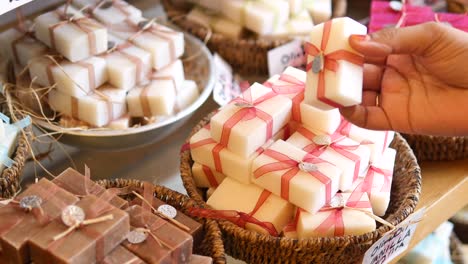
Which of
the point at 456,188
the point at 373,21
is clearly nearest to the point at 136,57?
the point at 373,21

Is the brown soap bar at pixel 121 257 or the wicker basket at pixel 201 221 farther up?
the brown soap bar at pixel 121 257

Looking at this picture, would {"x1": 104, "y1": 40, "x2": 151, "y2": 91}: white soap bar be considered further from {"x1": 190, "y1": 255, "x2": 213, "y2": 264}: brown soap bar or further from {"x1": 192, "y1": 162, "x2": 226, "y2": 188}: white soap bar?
{"x1": 190, "y1": 255, "x2": 213, "y2": 264}: brown soap bar

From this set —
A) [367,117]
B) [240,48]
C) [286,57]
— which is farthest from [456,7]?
[367,117]

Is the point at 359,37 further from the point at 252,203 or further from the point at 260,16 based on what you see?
the point at 260,16

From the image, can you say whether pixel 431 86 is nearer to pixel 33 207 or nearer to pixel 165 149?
pixel 165 149

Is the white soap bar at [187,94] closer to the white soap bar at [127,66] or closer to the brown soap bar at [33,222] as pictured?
the white soap bar at [127,66]

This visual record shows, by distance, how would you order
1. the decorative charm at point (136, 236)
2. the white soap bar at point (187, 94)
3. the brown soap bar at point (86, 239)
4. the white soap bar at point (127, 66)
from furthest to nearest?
the white soap bar at point (187, 94) → the white soap bar at point (127, 66) → the decorative charm at point (136, 236) → the brown soap bar at point (86, 239)

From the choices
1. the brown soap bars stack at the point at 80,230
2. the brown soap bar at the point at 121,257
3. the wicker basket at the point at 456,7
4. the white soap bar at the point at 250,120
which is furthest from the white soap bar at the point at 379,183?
the wicker basket at the point at 456,7
